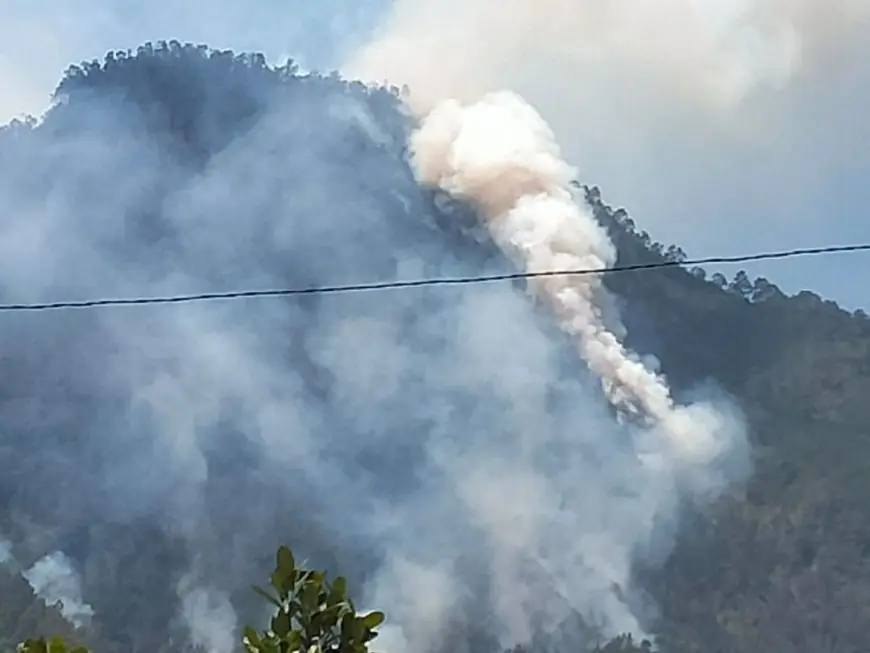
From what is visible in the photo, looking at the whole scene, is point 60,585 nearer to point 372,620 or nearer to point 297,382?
point 297,382

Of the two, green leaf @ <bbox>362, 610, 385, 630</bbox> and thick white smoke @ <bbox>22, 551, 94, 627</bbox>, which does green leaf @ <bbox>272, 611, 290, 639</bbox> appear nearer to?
green leaf @ <bbox>362, 610, 385, 630</bbox>

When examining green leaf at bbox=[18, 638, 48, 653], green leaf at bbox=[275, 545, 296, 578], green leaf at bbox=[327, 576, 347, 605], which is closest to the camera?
green leaf at bbox=[18, 638, 48, 653]

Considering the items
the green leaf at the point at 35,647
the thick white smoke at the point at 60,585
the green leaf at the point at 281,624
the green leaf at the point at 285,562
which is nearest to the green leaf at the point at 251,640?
the green leaf at the point at 281,624

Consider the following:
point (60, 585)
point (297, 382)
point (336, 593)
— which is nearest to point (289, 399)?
point (297, 382)

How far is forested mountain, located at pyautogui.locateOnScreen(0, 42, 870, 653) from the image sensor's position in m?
53.0

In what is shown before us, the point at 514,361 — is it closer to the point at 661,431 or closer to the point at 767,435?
the point at 661,431

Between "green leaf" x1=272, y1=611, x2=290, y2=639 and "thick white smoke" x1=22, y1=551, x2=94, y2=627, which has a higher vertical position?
"thick white smoke" x1=22, y1=551, x2=94, y2=627

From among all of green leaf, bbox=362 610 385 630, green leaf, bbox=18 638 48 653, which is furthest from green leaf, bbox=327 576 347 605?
green leaf, bbox=18 638 48 653

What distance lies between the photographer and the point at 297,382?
69.4 meters

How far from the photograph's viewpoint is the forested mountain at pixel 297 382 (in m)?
53.0

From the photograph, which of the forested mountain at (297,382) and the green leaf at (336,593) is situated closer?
the green leaf at (336,593)

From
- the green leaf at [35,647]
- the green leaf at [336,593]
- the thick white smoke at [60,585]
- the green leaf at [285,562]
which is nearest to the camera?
the green leaf at [35,647]

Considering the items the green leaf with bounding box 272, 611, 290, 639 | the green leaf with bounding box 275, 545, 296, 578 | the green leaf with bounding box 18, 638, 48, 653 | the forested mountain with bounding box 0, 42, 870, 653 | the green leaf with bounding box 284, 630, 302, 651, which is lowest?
the green leaf with bounding box 18, 638, 48, 653

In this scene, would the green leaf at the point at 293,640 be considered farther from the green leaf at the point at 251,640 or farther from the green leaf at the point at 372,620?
the green leaf at the point at 372,620
